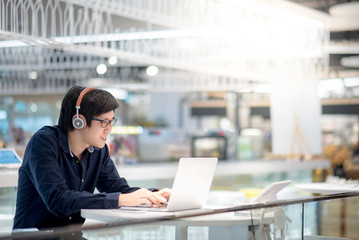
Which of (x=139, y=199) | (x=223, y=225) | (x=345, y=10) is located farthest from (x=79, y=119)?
(x=345, y=10)

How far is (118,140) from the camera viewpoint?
6.91m

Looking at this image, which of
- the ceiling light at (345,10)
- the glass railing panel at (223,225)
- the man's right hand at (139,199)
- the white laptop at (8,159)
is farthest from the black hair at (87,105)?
the ceiling light at (345,10)

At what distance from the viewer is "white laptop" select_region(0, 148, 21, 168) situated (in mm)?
4560

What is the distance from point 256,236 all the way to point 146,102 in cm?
1749

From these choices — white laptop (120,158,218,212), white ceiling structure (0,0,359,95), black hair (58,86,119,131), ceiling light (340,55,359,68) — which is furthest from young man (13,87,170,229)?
ceiling light (340,55,359,68)

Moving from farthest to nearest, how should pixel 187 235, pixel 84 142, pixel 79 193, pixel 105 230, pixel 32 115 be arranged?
pixel 32 115, pixel 84 142, pixel 79 193, pixel 187 235, pixel 105 230

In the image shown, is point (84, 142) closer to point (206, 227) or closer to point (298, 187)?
point (206, 227)

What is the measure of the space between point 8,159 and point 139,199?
2237mm

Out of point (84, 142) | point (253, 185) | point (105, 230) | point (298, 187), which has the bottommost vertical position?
point (253, 185)

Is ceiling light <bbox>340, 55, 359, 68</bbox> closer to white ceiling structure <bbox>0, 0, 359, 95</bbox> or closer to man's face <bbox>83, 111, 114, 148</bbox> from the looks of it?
white ceiling structure <bbox>0, 0, 359, 95</bbox>

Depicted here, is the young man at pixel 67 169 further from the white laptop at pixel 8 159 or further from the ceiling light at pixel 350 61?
the ceiling light at pixel 350 61

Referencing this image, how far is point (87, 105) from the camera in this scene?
8.86 feet

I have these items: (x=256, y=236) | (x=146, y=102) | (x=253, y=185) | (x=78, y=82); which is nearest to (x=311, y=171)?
(x=253, y=185)

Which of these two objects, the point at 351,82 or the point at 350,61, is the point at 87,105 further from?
the point at 351,82
